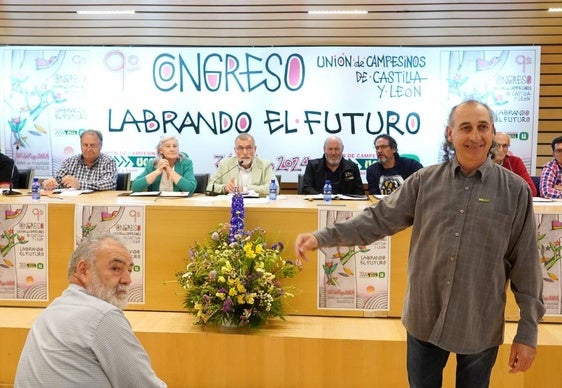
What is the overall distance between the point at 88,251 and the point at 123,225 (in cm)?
154

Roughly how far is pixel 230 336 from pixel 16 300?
1270 millimetres

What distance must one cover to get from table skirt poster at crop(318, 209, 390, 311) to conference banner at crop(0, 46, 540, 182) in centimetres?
310

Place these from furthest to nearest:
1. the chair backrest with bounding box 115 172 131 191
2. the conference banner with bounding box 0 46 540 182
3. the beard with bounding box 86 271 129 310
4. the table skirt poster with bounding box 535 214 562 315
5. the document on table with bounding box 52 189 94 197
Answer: the conference banner with bounding box 0 46 540 182 → the chair backrest with bounding box 115 172 131 191 → the document on table with bounding box 52 189 94 197 → the table skirt poster with bounding box 535 214 562 315 → the beard with bounding box 86 271 129 310

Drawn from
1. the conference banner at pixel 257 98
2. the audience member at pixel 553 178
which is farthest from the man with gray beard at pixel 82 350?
the conference banner at pixel 257 98

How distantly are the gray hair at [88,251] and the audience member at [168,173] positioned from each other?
8.60 ft

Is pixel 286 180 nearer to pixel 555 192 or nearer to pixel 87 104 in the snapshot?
pixel 87 104

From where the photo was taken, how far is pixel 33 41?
20.6 ft

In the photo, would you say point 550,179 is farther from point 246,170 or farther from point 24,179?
point 24,179

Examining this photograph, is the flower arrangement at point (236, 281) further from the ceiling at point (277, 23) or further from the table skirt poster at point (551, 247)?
the ceiling at point (277, 23)

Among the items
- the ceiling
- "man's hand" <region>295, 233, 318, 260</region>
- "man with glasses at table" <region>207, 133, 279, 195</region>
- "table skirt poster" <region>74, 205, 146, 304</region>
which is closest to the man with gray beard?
"man's hand" <region>295, 233, 318, 260</region>

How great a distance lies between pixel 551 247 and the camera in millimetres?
3018

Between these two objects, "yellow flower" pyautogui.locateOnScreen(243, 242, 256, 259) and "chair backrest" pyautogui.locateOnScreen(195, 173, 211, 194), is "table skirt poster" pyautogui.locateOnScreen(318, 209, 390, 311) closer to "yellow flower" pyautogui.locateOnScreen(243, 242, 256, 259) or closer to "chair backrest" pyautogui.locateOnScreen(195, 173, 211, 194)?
"yellow flower" pyautogui.locateOnScreen(243, 242, 256, 259)

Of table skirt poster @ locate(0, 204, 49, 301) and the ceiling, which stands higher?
the ceiling

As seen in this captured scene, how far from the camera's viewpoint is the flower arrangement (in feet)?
9.35
